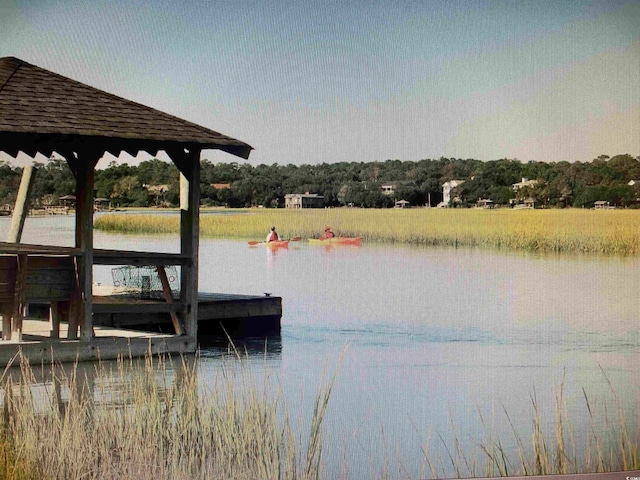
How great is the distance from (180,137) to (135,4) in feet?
3.77

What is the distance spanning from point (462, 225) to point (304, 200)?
161 centimetres

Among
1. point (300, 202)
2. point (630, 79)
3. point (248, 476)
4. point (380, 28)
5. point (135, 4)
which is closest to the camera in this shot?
point (248, 476)

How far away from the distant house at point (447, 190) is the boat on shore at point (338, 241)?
208 cm

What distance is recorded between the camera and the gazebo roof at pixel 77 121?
8711 millimetres

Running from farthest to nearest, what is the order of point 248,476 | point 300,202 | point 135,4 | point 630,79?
point 300,202 → point 630,79 → point 135,4 → point 248,476

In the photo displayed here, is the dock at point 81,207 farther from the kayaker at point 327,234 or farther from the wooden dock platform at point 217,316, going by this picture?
the kayaker at point 327,234

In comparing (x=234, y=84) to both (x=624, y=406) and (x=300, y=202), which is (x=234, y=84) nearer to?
(x=300, y=202)

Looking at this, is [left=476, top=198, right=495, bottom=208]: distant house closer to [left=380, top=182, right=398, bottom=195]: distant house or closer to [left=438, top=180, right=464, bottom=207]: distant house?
[left=438, top=180, right=464, bottom=207]: distant house

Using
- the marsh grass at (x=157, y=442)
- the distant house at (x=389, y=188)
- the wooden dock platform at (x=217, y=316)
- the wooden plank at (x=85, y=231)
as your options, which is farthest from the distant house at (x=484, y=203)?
the marsh grass at (x=157, y=442)

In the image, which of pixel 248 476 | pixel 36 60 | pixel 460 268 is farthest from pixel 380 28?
pixel 460 268

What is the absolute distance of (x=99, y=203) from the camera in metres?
11.4

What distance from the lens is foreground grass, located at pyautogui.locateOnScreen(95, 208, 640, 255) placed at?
11.1 meters

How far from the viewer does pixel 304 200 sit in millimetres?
10836

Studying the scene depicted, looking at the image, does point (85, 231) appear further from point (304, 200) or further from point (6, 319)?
point (304, 200)
